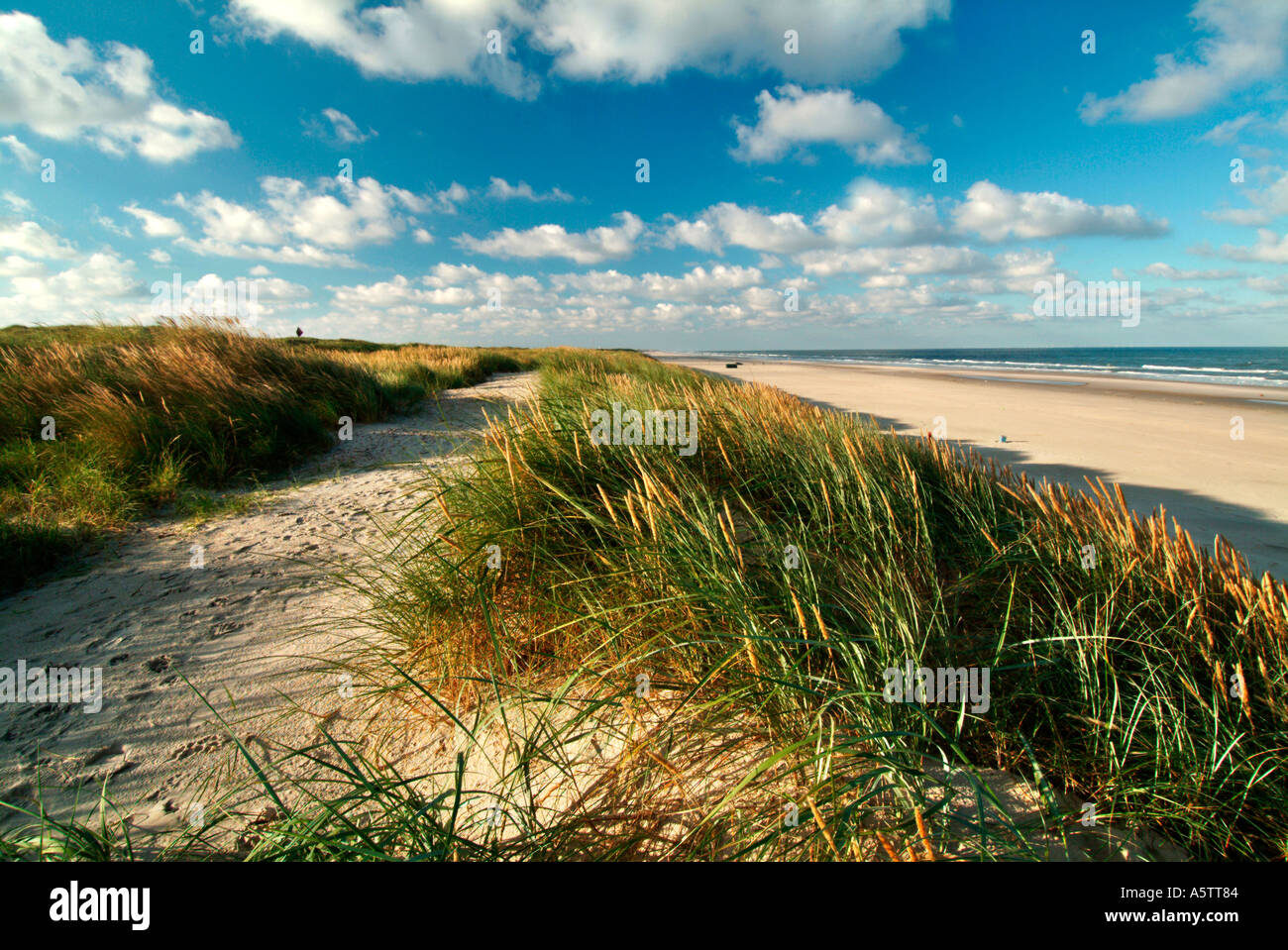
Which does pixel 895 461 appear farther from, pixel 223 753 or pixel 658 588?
pixel 223 753

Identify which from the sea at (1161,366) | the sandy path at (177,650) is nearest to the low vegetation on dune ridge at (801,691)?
the sandy path at (177,650)

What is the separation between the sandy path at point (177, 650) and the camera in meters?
1.84

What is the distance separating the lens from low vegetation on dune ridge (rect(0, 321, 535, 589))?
405cm

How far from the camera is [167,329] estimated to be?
8.45 m

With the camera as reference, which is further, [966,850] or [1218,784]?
[1218,784]

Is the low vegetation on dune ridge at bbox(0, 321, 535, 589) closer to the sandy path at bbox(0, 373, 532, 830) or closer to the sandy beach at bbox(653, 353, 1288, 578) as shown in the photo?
the sandy path at bbox(0, 373, 532, 830)

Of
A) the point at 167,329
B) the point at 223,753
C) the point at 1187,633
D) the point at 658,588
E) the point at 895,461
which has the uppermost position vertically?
the point at 167,329

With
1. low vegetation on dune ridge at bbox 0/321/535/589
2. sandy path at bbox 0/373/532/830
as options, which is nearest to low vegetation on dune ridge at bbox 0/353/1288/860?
sandy path at bbox 0/373/532/830

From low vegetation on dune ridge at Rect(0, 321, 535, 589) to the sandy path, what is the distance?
0.55 meters

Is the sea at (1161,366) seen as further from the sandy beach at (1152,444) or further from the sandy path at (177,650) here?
the sandy path at (177,650)

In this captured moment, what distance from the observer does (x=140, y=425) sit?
5.19m

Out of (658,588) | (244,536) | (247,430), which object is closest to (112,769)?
(658,588)

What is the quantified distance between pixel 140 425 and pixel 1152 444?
1382 cm
